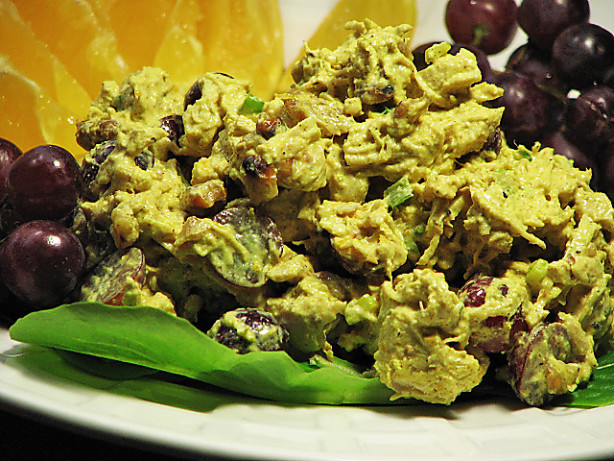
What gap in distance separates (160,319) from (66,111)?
1404 millimetres

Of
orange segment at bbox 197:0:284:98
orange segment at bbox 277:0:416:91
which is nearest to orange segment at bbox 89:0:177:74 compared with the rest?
orange segment at bbox 197:0:284:98

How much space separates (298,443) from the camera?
123cm

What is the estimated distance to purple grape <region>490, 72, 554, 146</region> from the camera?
7.54ft

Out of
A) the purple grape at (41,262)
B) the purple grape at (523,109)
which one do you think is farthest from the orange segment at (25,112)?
the purple grape at (523,109)

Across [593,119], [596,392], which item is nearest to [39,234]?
[596,392]

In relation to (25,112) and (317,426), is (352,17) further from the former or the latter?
(317,426)

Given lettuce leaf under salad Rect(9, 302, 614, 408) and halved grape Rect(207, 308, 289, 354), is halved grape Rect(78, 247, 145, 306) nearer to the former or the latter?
lettuce leaf under salad Rect(9, 302, 614, 408)

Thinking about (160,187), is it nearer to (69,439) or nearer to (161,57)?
(69,439)

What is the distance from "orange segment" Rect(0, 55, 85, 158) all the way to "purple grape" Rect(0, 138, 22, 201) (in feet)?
1.14

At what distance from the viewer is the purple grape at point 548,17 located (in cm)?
260

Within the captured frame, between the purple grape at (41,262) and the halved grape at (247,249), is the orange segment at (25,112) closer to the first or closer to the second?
the purple grape at (41,262)

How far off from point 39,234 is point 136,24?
1.42m

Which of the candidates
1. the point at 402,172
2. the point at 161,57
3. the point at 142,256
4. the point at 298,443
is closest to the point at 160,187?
the point at 142,256

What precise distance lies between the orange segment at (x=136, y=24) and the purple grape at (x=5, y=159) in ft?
2.61
